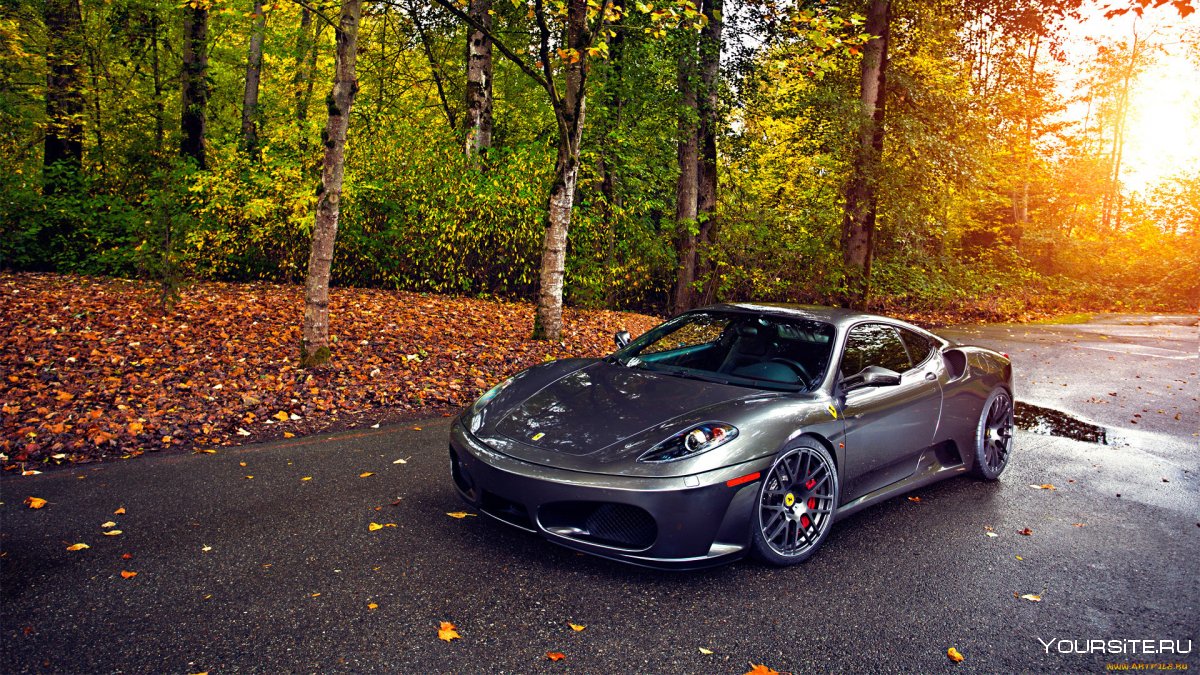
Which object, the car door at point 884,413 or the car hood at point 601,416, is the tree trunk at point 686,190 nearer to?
the car door at point 884,413

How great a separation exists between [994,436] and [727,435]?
116 inches

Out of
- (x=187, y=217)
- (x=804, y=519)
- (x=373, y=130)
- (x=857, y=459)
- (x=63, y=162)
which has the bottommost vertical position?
(x=804, y=519)

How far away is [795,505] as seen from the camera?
365cm

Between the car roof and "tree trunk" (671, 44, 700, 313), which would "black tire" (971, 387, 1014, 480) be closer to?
the car roof

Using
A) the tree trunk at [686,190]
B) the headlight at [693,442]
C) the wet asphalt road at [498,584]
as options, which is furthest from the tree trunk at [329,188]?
the tree trunk at [686,190]

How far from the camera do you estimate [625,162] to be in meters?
14.0

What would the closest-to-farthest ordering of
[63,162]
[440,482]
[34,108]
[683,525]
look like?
[683,525] → [440,482] → [63,162] → [34,108]

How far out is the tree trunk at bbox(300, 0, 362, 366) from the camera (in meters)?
7.27

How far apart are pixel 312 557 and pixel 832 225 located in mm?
15464

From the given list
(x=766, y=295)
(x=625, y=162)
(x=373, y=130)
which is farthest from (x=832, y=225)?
(x=373, y=130)

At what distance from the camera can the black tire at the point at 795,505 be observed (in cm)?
348

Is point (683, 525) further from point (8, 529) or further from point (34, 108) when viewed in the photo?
point (34, 108)

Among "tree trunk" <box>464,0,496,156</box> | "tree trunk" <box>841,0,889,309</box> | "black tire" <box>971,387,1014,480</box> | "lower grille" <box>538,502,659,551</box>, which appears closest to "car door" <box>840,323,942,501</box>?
"black tire" <box>971,387,1014,480</box>

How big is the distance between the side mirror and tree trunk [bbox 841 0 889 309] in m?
12.8
